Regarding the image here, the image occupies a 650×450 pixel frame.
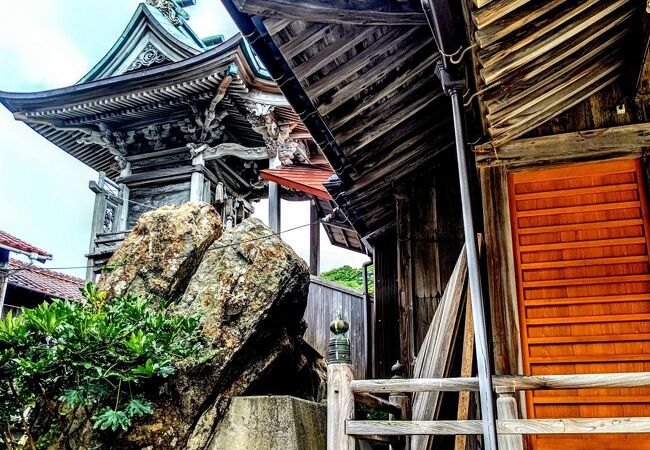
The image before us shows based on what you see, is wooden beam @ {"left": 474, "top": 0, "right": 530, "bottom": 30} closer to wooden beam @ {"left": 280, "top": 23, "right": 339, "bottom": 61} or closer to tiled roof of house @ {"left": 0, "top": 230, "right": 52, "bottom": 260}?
wooden beam @ {"left": 280, "top": 23, "right": 339, "bottom": 61}

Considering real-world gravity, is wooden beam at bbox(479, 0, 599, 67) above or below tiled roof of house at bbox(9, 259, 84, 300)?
below

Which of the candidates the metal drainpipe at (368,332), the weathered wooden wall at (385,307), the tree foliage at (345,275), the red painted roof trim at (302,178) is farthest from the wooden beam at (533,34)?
the tree foliage at (345,275)

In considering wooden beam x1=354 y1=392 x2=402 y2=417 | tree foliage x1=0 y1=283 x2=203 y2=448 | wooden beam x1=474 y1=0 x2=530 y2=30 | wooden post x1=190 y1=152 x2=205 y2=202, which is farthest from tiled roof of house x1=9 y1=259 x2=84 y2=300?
wooden beam x1=474 y1=0 x2=530 y2=30

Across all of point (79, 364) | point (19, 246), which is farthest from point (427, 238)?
point (19, 246)

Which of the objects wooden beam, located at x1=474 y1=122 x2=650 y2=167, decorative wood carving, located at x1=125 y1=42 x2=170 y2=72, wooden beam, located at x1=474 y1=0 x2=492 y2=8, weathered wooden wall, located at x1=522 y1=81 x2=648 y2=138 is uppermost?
decorative wood carving, located at x1=125 y1=42 x2=170 y2=72

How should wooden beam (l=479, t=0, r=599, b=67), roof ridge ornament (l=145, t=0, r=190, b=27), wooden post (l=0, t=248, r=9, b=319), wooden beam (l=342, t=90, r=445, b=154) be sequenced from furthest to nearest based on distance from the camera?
roof ridge ornament (l=145, t=0, r=190, b=27)
wooden post (l=0, t=248, r=9, b=319)
wooden beam (l=342, t=90, r=445, b=154)
wooden beam (l=479, t=0, r=599, b=67)

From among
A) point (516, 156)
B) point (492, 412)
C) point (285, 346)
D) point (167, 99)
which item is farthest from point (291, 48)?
point (167, 99)

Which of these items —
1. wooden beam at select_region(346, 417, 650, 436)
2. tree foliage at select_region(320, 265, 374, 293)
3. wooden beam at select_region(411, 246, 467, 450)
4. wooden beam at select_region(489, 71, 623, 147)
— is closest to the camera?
wooden beam at select_region(346, 417, 650, 436)

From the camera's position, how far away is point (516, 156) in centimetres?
473

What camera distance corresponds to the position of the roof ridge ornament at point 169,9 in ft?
49.5

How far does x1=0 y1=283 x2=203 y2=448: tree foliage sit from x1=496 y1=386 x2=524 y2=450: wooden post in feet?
13.3

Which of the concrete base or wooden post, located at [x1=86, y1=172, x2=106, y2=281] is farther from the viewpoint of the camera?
wooden post, located at [x1=86, y1=172, x2=106, y2=281]

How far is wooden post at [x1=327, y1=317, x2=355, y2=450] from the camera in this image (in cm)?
359

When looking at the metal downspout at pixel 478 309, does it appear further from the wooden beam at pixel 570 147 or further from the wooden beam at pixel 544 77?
the wooden beam at pixel 570 147
